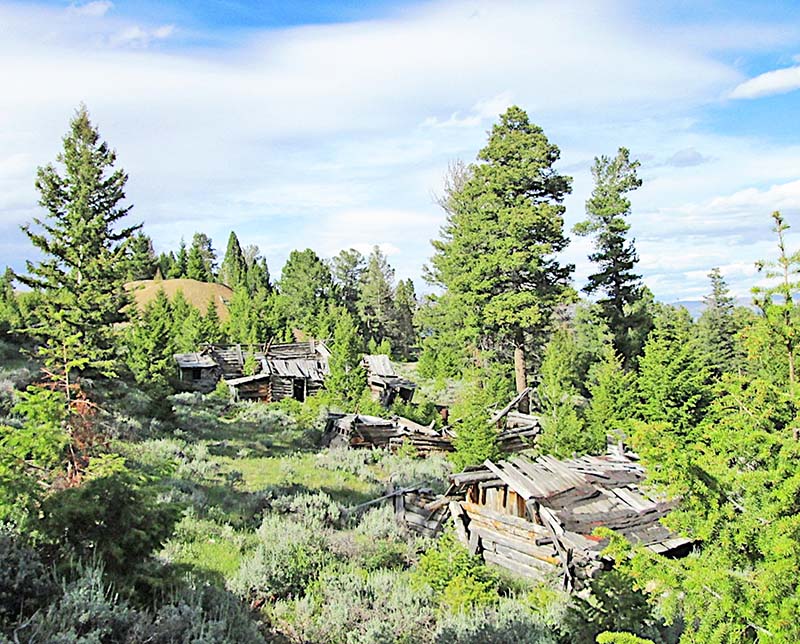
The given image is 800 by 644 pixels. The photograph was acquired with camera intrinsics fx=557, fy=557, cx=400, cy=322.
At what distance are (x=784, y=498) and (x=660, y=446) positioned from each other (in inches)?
39.4

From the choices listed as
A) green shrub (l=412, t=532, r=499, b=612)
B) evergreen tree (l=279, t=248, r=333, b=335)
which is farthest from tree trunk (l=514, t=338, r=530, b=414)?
evergreen tree (l=279, t=248, r=333, b=335)

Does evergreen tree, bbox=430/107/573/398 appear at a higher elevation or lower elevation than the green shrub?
higher

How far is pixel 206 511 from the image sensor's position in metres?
13.5

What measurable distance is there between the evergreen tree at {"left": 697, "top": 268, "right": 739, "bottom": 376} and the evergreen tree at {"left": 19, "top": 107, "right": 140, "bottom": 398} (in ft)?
144

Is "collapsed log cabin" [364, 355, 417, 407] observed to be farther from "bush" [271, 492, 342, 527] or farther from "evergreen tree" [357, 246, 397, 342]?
"evergreen tree" [357, 246, 397, 342]

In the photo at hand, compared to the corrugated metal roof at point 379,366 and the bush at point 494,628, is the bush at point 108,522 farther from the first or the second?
the corrugated metal roof at point 379,366

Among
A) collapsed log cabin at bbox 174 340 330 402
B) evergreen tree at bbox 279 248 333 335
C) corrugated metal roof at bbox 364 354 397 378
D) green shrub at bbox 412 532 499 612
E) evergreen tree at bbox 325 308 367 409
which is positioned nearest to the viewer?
green shrub at bbox 412 532 499 612

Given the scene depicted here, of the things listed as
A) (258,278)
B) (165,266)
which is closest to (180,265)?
(165,266)

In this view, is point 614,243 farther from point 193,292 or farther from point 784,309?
point 193,292

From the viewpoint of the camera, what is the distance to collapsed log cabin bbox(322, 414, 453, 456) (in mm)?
26672

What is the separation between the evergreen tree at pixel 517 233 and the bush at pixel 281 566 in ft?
64.9

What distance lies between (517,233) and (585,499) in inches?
721

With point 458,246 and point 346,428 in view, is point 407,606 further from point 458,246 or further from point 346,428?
point 458,246

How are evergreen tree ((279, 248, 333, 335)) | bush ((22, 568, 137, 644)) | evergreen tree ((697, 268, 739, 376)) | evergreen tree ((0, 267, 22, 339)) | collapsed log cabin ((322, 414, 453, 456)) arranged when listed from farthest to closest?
evergreen tree ((279, 248, 333, 335))
evergreen tree ((697, 268, 739, 376))
evergreen tree ((0, 267, 22, 339))
collapsed log cabin ((322, 414, 453, 456))
bush ((22, 568, 137, 644))
